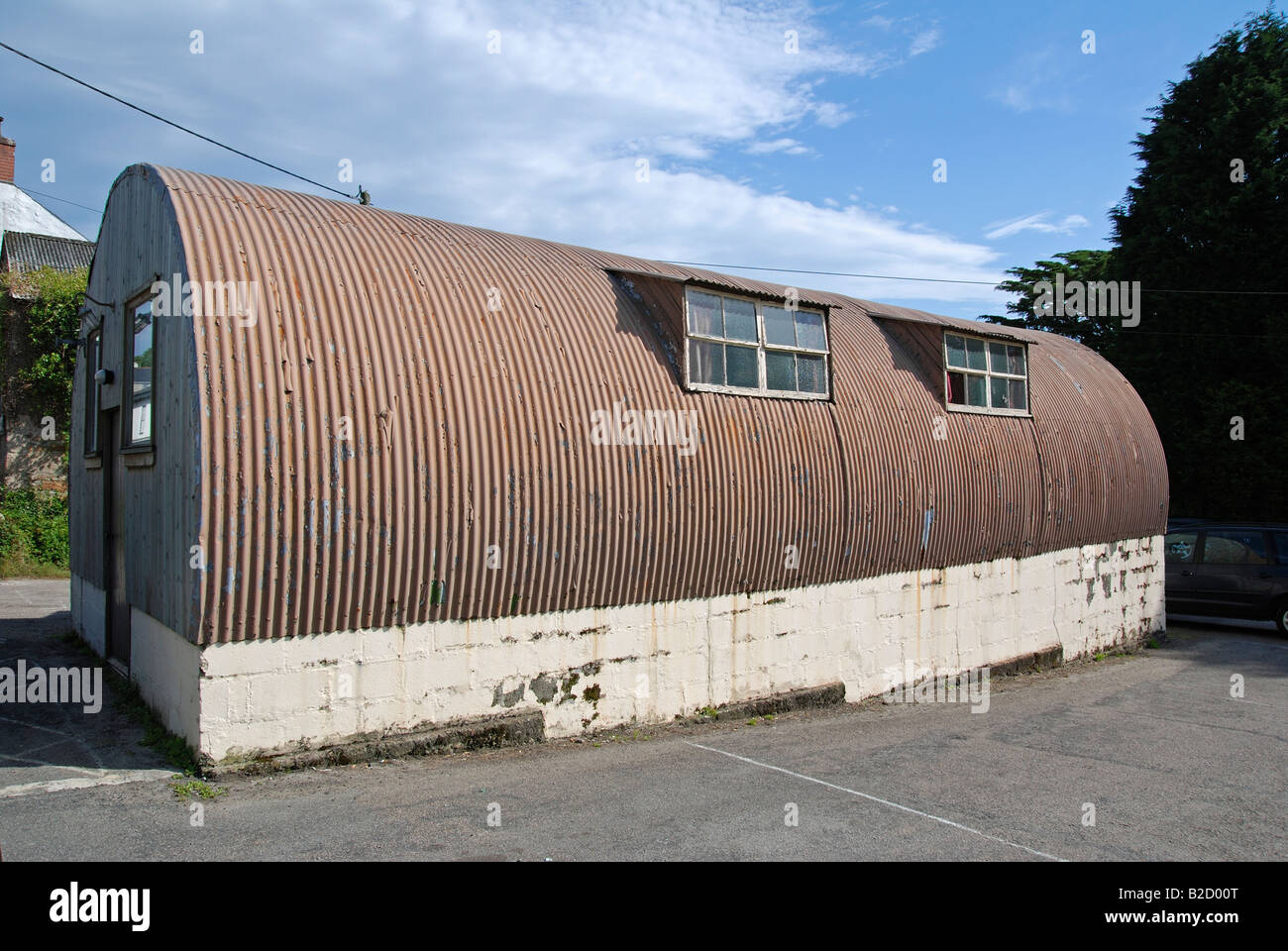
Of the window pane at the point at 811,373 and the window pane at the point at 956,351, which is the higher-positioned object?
the window pane at the point at 956,351

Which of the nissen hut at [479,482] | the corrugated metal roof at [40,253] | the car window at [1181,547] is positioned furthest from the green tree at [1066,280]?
the corrugated metal roof at [40,253]

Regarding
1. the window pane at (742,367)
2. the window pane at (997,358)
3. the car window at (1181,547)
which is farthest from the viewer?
the car window at (1181,547)

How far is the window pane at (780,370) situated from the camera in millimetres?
10219

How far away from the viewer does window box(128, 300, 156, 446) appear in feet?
26.8

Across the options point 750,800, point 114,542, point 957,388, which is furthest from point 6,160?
point 750,800

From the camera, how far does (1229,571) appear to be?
17.0 metres

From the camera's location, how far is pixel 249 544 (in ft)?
21.1

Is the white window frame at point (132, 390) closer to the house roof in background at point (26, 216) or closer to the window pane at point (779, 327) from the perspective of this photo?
the window pane at point (779, 327)

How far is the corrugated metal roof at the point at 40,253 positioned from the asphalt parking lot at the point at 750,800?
2569 cm

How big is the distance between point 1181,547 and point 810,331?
38.0ft

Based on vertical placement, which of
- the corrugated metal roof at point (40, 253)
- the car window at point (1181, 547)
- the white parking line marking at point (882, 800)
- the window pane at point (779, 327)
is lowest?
the white parking line marking at point (882, 800)

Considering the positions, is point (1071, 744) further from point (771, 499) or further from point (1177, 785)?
point (771, 499)

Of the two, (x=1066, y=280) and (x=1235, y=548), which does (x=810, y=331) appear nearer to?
(x=1235, y=548)
